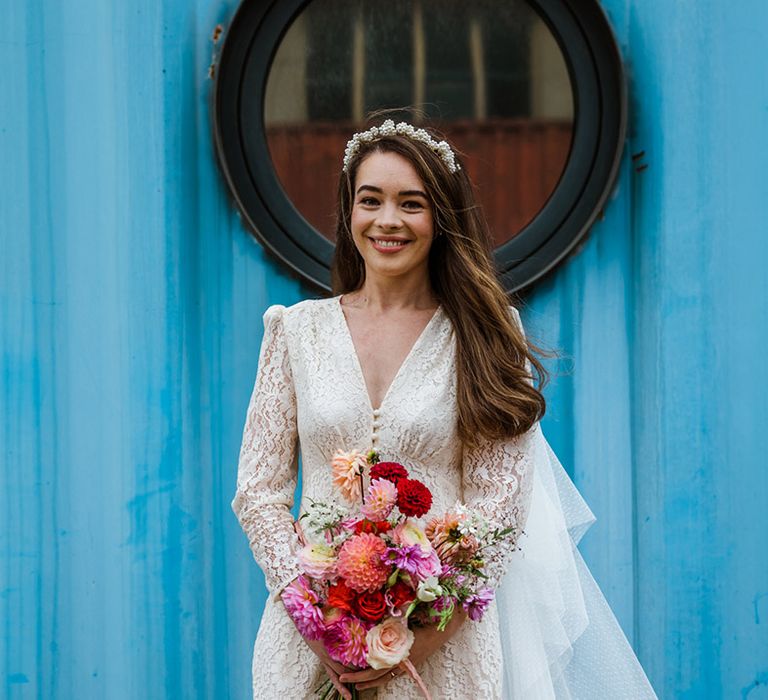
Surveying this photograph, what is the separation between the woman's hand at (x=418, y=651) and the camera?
90.4 inches

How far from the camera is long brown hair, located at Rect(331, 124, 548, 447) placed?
2428 mm

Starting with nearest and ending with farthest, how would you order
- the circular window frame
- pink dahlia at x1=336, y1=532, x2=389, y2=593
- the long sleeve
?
pink dahlia at x1=336, y1=532, x2=389, y2=593 → the long sleeve → the circular window frame

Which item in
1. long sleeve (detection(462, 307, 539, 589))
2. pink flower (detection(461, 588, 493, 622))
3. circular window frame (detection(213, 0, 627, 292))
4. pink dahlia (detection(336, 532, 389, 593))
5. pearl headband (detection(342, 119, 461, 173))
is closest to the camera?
pink dahlia (detection(336, 532, 389, 593))

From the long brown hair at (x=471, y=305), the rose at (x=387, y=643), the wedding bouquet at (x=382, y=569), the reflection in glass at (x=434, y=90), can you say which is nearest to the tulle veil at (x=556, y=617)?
the long brown hair at (x=471, y=305)

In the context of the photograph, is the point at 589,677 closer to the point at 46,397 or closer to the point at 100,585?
the point at 100,585

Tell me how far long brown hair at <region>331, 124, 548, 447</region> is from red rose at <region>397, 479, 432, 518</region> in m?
0.34

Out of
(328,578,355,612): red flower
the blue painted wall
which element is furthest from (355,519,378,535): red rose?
the blue painted wall

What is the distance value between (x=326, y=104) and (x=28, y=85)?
0.83m

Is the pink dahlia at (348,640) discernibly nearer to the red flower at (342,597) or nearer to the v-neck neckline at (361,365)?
the red flower at (342,597)

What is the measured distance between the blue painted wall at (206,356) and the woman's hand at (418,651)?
0.97 metres

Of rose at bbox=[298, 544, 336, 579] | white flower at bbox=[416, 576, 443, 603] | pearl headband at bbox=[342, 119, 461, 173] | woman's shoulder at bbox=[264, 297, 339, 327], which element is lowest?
white flower at bbox=[416, 576, 443, 603]

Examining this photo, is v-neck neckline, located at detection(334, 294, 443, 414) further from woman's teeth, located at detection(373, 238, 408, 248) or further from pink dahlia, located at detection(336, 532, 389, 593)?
pink dahlia, located at detection(336, 532, 389, 593)

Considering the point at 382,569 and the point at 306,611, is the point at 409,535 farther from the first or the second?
the point at 306,611

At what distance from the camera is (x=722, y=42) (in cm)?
319
